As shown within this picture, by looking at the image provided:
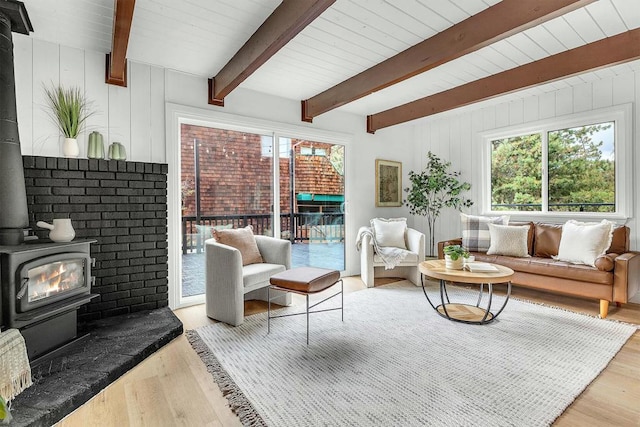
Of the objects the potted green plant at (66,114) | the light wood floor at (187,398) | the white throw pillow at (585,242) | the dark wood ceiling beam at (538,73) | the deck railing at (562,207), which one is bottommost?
the light wood floor at (187,398)

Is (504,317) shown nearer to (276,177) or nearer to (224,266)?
(224,266)

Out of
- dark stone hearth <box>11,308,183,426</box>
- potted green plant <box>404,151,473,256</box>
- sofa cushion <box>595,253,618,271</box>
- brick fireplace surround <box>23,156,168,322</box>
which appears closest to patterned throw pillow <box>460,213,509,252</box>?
potted green plant <box>404,151,473,256</box>

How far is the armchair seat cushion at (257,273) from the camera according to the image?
2885 millimetres

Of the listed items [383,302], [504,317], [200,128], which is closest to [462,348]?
[504,317]

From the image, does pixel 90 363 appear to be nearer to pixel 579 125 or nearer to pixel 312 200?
pixel 312 200

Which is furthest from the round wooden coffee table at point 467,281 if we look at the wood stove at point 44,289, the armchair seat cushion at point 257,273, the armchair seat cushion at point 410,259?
the wood stove at point 44,289

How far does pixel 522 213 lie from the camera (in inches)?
168

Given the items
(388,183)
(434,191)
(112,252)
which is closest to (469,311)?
(434,191)

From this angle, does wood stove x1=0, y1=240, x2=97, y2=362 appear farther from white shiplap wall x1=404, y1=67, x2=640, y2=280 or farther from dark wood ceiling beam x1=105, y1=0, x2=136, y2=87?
white shiplap wall x1=404, y1=67, x2=640, y2=280

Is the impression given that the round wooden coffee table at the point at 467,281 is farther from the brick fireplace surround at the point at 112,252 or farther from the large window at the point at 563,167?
the brick fireplace surround at the point at 112,252

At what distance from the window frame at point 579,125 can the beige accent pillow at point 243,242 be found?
3.36 metres

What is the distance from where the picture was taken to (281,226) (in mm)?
4070

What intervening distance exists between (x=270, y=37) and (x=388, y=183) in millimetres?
3315

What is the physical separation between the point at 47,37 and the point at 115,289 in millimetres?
2125
